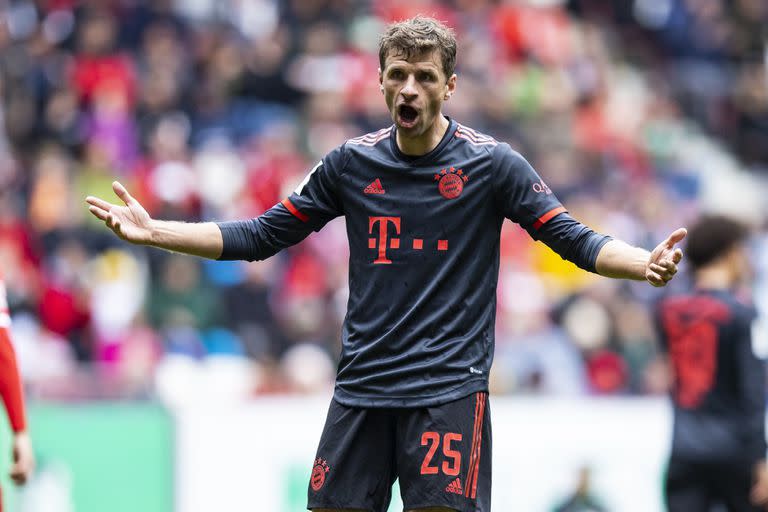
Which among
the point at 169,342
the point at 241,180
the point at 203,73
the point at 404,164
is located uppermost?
the point at 203,73

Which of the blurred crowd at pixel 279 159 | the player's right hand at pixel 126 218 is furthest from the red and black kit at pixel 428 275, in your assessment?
the blurred crowd at pixel 279 159

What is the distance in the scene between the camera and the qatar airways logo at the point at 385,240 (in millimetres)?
5320

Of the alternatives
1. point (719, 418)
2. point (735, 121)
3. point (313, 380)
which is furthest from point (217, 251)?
point (735, 121)

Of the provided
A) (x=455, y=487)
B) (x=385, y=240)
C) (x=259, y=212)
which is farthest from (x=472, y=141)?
(x=259, y=212)

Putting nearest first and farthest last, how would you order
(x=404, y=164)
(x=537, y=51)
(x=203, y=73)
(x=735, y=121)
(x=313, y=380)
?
(x=404, y=164) < (x=313, y=380) < (x=203, y=73) < (x=537, y=51) < (x=735, y=121)

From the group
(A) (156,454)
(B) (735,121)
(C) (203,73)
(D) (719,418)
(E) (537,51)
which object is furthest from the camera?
(B) (735,121)

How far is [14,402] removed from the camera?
5574 mm

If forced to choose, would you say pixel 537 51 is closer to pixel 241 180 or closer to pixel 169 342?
pixel 241 180

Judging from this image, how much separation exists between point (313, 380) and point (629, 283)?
12.2 ft

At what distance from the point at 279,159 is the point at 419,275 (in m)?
8.28

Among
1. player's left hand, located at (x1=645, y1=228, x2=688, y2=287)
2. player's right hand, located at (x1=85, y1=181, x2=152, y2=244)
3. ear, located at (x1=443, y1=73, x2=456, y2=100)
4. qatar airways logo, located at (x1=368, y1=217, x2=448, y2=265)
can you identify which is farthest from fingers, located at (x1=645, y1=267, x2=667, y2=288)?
player's right hand, located at (x1=85, y1=181, x2=152, y2=244)

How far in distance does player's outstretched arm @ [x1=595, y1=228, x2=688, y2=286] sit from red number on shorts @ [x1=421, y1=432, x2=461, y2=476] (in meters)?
0.83

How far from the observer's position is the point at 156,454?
948 centimetres

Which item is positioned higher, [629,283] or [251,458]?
[629,283]
